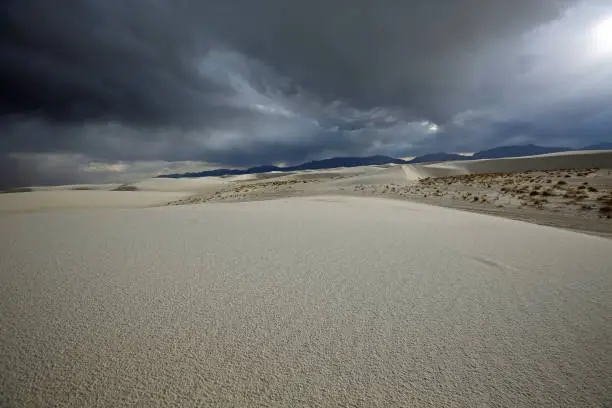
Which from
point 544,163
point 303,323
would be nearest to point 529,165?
point 544,163

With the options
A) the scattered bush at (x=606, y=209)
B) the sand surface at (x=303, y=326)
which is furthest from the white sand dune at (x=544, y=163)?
the sand surface at (x=303, y=326)

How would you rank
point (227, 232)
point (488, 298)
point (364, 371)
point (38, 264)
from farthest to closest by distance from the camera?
point (227, 232) < point (38, 264) < point (488, 298) < point (364, 371)

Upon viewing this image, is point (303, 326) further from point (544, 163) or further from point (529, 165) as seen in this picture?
point (544, 163)

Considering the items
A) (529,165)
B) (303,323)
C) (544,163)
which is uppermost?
(303,323)

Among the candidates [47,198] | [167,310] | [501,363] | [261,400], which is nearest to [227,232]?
[167,310]

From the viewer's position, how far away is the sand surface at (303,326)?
1.74 m

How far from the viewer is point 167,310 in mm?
2674

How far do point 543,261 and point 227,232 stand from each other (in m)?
6.02

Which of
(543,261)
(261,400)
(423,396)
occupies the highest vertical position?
(261,400)

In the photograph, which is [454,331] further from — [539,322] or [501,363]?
[539,322]

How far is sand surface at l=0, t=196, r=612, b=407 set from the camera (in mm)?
1735

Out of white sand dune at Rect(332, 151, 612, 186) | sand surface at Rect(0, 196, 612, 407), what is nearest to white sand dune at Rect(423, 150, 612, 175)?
white sand dune at Rect(332, 151, 612, 186)

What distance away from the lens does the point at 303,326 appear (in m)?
2.44

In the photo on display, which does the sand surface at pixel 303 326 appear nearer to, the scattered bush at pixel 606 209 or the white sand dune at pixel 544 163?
the scattered bush at pixel 606 209
